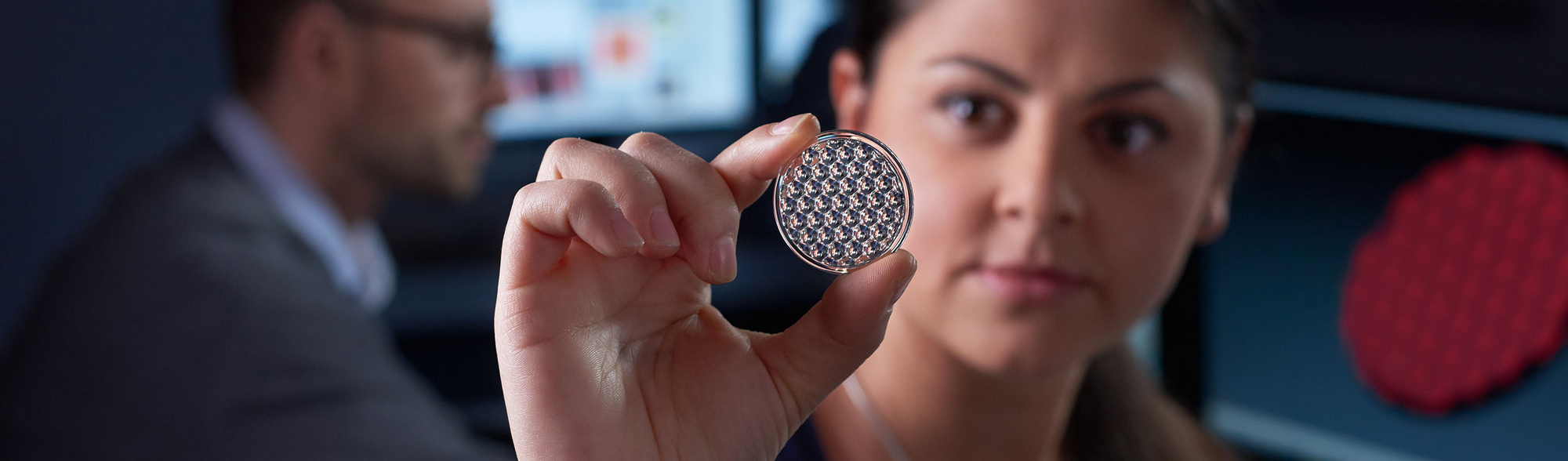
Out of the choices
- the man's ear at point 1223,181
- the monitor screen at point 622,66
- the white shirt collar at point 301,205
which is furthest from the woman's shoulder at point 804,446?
the monitor screen at point 622,66

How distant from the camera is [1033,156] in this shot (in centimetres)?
50

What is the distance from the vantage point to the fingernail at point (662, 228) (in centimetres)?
42

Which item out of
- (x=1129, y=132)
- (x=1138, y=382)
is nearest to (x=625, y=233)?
(x=1129, y=132)

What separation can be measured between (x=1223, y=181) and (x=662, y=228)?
404mm

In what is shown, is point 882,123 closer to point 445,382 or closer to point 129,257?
point 129,257

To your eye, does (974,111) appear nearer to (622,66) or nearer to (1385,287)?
(1385,287)

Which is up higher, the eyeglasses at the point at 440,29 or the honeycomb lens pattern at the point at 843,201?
the honeycomb lens pattern at the point at 843,201

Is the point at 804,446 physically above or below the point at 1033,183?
below

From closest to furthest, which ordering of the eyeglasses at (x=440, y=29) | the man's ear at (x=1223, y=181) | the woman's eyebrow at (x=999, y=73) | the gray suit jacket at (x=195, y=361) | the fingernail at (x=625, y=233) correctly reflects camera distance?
the fingernail at (x=625, y=233) < the woman's eyebrow at (x=999, y=73) < the man's ear at (x=1223, y=181) < the gray suit jacket at (x=195, y=361) < the eyeglasses at (x=440, y=29)

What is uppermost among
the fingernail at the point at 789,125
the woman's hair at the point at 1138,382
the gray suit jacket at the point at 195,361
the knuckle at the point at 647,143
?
the fingernail at the point at 789,125

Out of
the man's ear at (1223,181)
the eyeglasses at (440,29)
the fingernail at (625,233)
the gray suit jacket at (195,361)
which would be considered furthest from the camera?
the eyeglasses at (440,29)

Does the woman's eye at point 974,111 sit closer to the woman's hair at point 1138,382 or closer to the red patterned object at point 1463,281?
the woman's hair at point 1138,382

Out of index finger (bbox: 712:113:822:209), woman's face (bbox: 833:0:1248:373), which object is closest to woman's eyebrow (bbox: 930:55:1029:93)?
woman's face (bbox: 833:0:1248:373)

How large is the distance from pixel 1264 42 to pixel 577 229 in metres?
0.67
